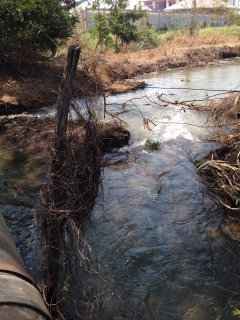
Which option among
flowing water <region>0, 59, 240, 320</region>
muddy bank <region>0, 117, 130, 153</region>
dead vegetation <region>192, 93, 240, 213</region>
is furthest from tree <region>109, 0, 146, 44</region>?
dead vegetation <region>192, 93, 240, 213</region>

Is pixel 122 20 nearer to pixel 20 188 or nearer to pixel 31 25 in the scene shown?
pixel 31 25

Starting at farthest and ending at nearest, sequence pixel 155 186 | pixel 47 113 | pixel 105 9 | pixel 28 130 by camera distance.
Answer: pixel 105 9
pixel 47 113
pixel 28 130
pixel 155 186

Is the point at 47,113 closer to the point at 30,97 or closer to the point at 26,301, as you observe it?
the point at 30,97

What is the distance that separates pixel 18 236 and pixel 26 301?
2806 mm

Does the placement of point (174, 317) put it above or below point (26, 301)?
below

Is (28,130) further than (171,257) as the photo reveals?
Yes

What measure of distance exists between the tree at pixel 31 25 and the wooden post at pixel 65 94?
7.60 m

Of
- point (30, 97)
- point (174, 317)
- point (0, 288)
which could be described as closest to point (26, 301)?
point (0, 288)

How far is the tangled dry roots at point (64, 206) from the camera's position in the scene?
11.4 feet

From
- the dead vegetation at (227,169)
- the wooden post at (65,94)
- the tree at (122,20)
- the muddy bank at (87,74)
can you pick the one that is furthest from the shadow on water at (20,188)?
the tree at (122,20)

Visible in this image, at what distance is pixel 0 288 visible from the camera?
2.23 m

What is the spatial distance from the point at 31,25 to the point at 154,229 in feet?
30.4

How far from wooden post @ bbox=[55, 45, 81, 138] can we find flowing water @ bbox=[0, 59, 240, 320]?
1.36 meters

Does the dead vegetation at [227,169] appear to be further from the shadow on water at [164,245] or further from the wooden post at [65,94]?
the wooden post at [65,94]
